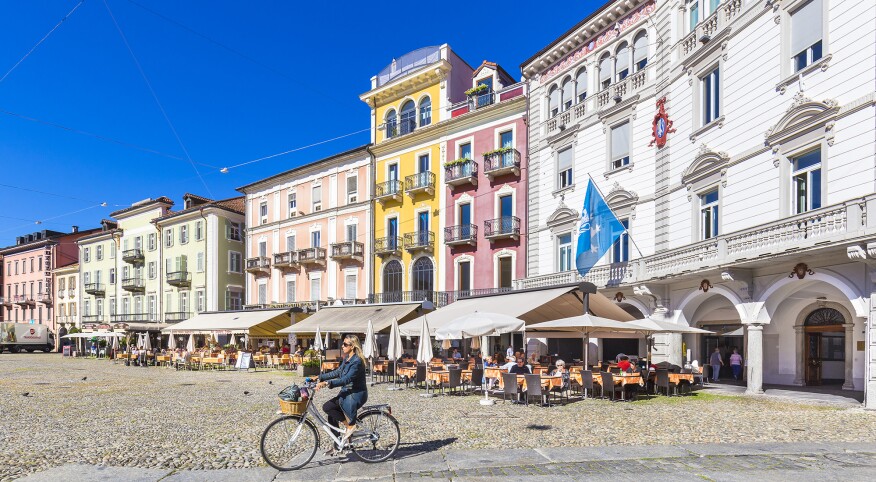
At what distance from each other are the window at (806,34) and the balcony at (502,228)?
13.7 m

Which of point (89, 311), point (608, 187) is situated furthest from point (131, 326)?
point (608, 187)

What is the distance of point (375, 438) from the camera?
26.9 ft

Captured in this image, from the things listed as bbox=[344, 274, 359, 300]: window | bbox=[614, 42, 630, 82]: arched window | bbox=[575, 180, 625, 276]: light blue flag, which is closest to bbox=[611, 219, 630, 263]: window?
bbox=[575, 180, 625, 276]: light blue flag

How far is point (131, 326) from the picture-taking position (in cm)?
4412

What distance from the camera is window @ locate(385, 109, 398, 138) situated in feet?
111

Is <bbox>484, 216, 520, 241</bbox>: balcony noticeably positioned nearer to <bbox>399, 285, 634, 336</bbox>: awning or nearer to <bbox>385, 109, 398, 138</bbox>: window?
<bbox>399, 285, 634, 336</bbox>: awning

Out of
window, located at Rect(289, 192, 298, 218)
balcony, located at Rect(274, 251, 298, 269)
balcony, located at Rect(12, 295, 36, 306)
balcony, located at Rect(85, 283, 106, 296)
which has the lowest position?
balcony, located at Rect(12, 295, 36, 306)

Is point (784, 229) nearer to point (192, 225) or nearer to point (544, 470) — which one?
point (544, 470)

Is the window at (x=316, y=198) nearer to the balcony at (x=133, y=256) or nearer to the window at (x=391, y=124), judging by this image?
the window at (x=391, y=124)

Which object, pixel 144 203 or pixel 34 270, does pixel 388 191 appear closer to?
pixel 144 203

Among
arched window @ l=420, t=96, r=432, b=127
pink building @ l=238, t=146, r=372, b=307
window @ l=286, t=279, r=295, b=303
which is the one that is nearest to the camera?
arched window @ l=420, t=96, r=432, b=127

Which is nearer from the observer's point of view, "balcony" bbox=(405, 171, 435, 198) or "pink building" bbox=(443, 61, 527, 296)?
"pink building" bbox=(443, 61, 527, 296)

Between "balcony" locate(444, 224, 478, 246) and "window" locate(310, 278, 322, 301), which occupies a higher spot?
"balcony" locate(444, 224, 478, 246)

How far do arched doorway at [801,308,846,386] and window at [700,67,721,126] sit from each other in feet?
A: 22.3
